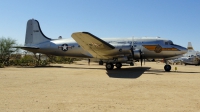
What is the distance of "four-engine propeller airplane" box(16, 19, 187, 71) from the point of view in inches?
627

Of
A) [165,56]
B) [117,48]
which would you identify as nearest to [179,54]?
[165,56]

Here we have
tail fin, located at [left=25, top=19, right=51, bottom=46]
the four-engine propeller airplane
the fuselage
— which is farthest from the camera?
tail fin, located at [left=25, top=19, right=51, bottom=46]

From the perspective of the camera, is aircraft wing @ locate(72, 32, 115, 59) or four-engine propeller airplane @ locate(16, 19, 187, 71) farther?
four-engine propeller airplane @ locate(16, 19, 187, 71)

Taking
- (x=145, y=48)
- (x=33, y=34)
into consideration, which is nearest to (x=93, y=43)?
(x=145, y=48)

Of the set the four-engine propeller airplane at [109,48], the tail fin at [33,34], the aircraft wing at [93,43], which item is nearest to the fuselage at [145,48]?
the four-engine propeller airplane at [109,48]

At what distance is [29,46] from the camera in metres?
23.5

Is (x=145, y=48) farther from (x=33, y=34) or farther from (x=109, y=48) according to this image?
(x=33, y=34)

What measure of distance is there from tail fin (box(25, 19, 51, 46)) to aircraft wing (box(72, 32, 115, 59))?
8905mm

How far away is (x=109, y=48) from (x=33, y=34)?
12174mm

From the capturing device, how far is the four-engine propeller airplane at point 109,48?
15.9 meters

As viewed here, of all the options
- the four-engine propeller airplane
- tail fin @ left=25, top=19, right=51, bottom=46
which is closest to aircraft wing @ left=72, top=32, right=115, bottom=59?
the four-engine propeller airplane

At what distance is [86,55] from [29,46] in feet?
26.8

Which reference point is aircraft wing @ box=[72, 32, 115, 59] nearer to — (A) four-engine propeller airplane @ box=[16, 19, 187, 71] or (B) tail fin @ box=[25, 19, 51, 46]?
(A) four-engine propeller airplane @ box=[16, 19, 187, 71]

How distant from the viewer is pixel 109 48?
16453mm
